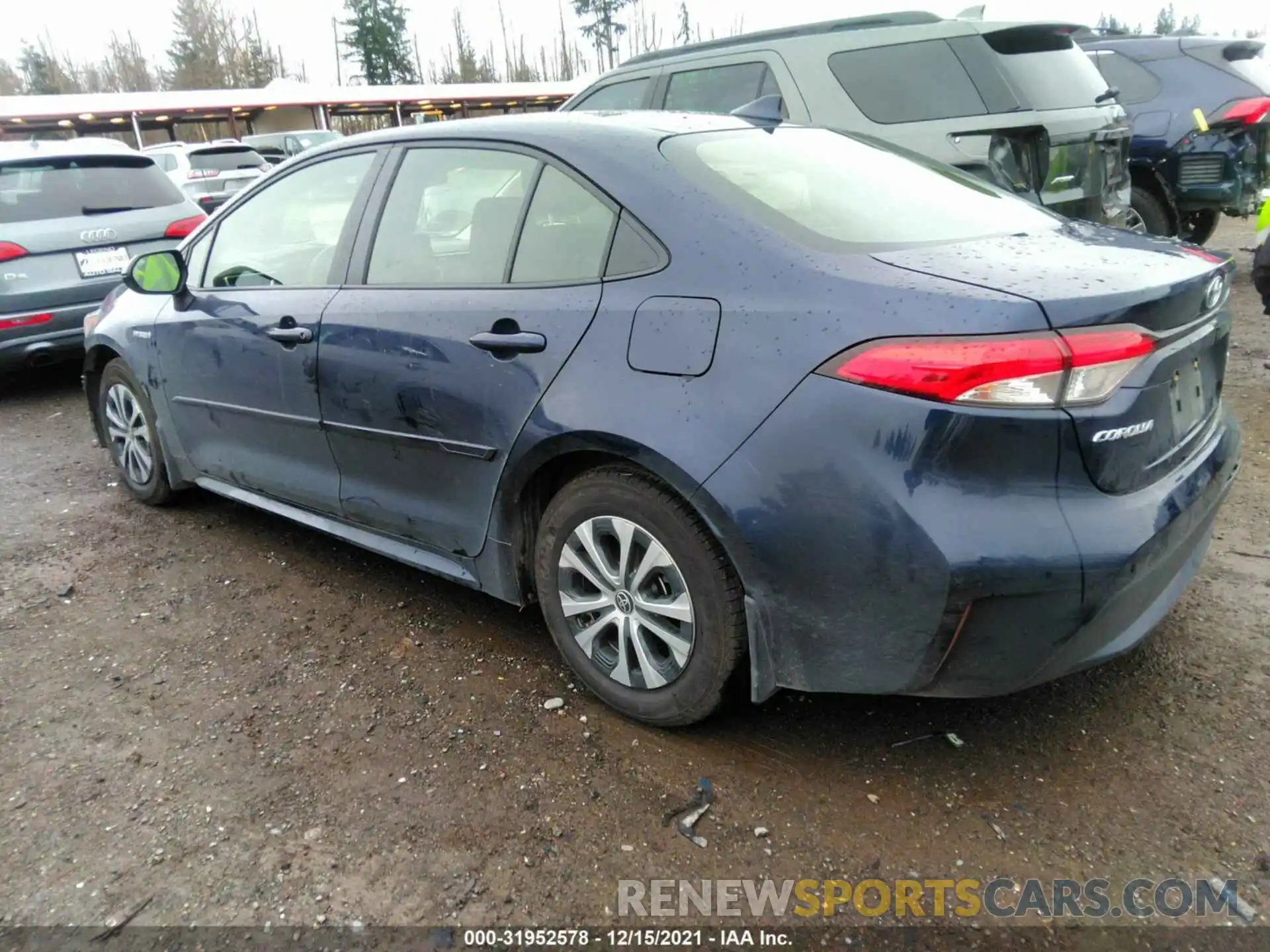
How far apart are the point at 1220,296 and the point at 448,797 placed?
2329 millimetres

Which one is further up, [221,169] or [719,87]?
[719,87]

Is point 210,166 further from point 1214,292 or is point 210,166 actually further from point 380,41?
point 380,41

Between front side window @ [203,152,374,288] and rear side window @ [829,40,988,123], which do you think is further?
rear side window @ [829,40,988,123]

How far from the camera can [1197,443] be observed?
7.59ft

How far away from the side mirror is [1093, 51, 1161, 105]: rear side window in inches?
285

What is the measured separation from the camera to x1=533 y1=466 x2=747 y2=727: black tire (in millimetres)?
2264

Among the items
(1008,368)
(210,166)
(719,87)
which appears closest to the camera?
(1008,368)

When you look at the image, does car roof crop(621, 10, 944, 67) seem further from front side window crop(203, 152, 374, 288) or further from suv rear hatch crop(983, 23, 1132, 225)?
front side window crop(203, 152, 374, 288)

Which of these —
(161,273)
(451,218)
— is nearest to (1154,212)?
(451,218)

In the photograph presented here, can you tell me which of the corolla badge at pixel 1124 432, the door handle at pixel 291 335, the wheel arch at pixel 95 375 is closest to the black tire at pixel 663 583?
the corolla badge at pixel 1124 432

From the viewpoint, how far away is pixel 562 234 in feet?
8.40

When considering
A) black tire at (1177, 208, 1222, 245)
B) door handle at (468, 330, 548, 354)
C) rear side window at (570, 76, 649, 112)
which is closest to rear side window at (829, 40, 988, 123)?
rear side window at (570, 76, 649, 112)

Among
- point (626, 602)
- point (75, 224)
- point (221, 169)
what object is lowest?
point (626, 602)

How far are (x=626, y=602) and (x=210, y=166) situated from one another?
16.2 metres
